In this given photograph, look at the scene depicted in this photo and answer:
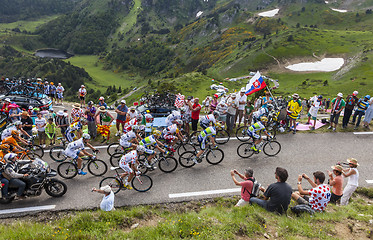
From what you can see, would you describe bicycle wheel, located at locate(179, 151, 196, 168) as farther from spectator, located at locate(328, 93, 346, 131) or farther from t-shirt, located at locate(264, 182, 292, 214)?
spectator, located at locate(328, 93, 346, 131)

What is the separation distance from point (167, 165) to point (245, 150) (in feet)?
14.4

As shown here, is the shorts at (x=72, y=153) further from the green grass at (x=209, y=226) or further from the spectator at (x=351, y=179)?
the spectator at (x=351, y=179)

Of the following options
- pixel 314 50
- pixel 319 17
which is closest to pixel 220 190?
pixel 314 50

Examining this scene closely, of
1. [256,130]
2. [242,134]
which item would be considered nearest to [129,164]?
[256,130]

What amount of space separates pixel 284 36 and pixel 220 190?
8956 cm

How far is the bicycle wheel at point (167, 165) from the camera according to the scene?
36.7ft

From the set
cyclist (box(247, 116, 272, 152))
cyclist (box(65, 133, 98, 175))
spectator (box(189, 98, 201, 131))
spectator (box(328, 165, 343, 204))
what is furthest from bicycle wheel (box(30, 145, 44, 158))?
spectator (box(328, 165, 343, 204))

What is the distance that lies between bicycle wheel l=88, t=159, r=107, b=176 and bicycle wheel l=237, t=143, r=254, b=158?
710 cm

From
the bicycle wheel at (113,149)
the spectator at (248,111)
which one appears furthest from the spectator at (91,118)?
the spectator at (248,111)

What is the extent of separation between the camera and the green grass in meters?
6.65

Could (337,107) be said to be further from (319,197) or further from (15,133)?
(15,133)

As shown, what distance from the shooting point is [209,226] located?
6.97 m

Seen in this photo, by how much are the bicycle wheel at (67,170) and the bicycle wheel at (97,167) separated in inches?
25.9

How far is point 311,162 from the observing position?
1212 cm
